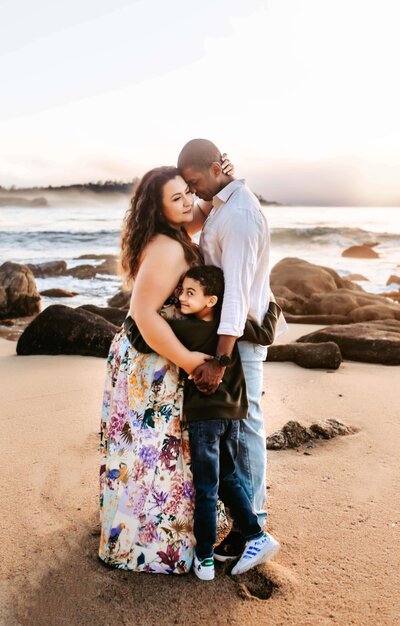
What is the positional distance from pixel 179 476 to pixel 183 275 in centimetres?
90

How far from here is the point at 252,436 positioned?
2986 millimetres

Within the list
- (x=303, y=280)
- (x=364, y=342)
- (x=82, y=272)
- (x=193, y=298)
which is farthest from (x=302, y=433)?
(x=82, y=272)

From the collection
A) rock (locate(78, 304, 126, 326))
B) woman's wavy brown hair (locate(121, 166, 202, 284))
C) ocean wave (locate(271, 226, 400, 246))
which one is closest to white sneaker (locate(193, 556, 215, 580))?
woman's wavy brown hair (locate(121, 166, 202, 284))

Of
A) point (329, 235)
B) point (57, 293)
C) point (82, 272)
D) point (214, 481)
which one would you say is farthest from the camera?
point (329, 235)

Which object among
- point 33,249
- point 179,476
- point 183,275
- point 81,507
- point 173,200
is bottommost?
point 33,249

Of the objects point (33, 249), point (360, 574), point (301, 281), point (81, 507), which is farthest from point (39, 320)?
point (33, 249)

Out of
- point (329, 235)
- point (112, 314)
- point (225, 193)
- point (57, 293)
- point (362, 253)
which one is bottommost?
point (329, 235)

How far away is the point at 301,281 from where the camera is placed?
472 inches

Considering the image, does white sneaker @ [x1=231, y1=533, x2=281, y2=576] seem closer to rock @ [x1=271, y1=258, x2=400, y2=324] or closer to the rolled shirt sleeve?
the rolled shirt sleeve

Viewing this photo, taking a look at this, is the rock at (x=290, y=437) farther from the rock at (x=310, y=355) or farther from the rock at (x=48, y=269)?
the rock at (x=48, y=269)

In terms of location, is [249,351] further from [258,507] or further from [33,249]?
[33,249]

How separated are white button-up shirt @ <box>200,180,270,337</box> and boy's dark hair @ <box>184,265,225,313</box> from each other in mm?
47

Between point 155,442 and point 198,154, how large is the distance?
4.30 ft

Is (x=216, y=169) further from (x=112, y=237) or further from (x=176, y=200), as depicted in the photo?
(x=112, y=237)
